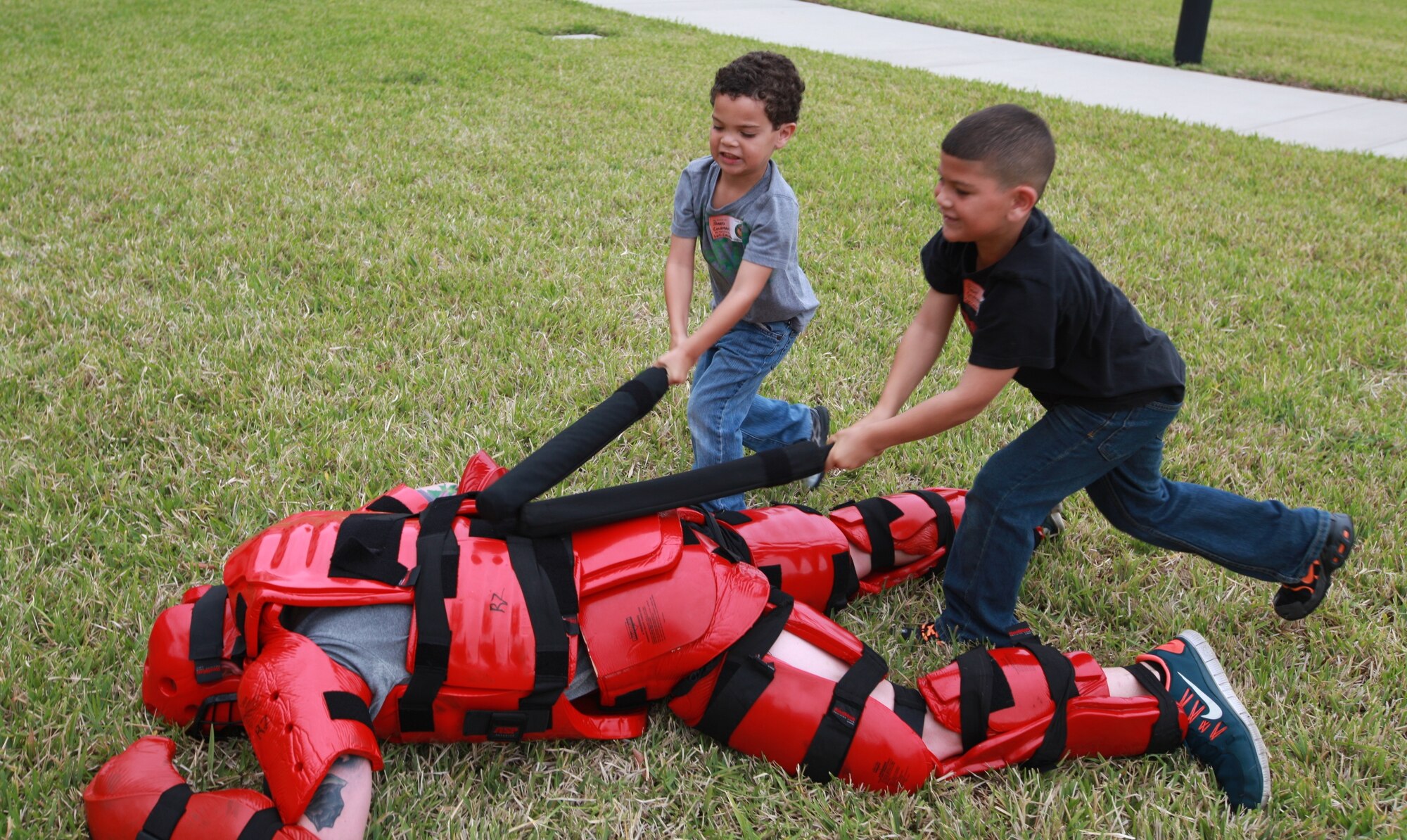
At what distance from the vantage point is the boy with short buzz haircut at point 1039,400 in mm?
1950

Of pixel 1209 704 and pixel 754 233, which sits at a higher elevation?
pixel 754 233

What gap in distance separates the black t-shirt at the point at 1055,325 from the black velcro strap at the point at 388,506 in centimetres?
127

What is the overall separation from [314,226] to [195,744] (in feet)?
10.1

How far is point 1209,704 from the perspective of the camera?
2068 millimetres

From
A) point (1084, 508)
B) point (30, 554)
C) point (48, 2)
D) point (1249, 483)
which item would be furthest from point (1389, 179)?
point (48, 2)

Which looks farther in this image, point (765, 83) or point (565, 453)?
point (765, 83)

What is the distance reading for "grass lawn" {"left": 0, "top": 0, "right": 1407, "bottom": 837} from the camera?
201 cm

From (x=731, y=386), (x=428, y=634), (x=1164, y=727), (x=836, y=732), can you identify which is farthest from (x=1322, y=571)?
(x=428, y=634)

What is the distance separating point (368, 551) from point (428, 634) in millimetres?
199

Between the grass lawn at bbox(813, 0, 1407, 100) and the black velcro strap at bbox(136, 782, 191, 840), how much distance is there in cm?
959

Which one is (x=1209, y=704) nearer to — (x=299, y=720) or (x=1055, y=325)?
(x=1055, y=325)

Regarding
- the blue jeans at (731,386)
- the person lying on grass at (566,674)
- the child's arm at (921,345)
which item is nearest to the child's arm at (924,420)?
the child's arm at (921,345)

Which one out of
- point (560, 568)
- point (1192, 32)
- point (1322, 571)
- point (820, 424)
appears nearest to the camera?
→ point (560, 568)

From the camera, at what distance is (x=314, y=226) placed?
461cm
